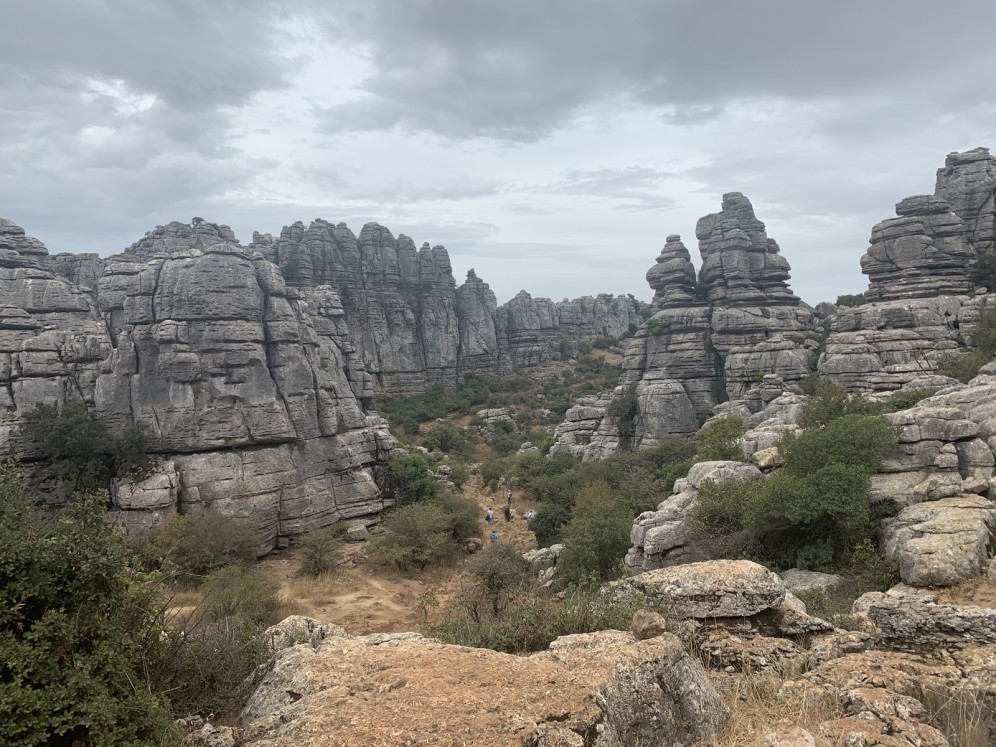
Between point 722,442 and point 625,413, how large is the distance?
47.8 ft

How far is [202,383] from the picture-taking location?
19.4 metres

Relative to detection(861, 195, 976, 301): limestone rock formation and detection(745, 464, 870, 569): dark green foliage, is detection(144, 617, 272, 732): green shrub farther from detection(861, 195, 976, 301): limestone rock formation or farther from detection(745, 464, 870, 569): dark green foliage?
detection(861, 195, 976, 301): limestone rock formation

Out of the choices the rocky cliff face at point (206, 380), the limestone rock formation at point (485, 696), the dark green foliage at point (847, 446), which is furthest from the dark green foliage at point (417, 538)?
the limestone rock formation at point (485, 696)

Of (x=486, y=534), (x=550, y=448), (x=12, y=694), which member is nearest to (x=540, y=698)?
(x=12, y=694)

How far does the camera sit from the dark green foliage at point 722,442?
17.3m

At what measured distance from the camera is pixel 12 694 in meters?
2.99

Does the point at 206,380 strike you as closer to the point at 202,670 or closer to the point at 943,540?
the point at 202,670

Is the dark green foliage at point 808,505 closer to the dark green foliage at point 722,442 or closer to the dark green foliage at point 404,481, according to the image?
the dark green foliage at point 722,442

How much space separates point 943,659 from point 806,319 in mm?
35373

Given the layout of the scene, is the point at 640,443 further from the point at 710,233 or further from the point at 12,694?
the point at 12,694

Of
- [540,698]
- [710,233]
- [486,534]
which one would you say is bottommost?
[486,534]

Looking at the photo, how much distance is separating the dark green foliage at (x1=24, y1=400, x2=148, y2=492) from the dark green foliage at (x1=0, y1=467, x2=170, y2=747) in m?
16.0

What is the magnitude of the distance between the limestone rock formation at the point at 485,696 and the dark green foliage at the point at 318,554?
13.4 metres

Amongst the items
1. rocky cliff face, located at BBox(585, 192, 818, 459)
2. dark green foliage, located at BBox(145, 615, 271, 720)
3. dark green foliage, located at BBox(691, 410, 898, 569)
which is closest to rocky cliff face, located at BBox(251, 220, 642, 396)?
rocky cliff face, located at BBox(585, 192, 818, 459)
